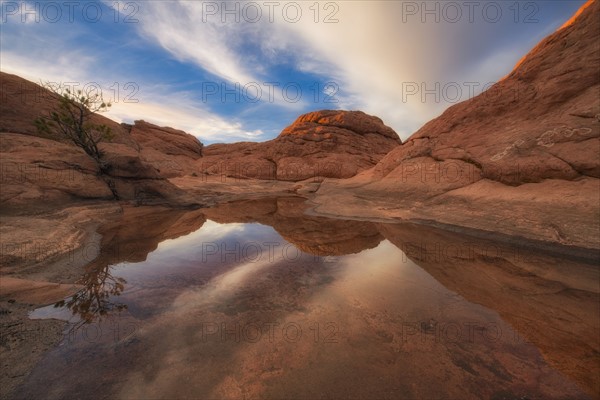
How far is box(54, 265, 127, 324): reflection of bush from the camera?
4.06 m

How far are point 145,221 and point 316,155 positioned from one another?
990 inches

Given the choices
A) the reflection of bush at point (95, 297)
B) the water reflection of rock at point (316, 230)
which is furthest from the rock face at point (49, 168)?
the reflection of bush at point (95, 297)

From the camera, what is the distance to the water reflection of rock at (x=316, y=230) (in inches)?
319

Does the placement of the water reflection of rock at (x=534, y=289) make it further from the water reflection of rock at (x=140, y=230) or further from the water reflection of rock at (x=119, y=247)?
the water reflection of rock at (x=140, y=230)

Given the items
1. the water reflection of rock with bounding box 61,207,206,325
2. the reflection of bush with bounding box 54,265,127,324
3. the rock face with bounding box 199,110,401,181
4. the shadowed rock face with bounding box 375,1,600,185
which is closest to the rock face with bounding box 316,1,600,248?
the shadowed rock face with bounding box 375,1,600,185

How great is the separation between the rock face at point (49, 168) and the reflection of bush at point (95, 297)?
742 centimetres

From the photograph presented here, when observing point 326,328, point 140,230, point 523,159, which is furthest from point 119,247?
point 523,159

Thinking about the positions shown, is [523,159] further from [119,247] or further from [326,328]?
[119,247]

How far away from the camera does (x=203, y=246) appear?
8.26m

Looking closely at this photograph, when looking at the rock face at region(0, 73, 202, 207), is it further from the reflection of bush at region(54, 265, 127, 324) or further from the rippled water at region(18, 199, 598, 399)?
the rippled water at region(18, 199, 598, 399)

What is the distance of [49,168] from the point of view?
1252cm

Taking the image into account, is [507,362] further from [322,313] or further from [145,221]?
[145,221]

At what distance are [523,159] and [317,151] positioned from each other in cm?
2626

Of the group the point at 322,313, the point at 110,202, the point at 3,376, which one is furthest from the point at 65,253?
the point at 110,202
